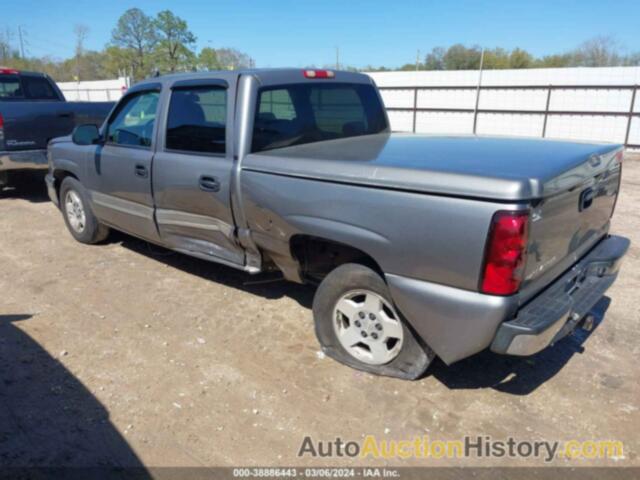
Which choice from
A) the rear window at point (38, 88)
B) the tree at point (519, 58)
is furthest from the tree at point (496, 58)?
the rear window at point (38, 88)

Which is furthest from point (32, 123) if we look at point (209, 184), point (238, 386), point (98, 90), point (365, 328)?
point (98, 90)

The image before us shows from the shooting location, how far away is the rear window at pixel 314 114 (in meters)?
3.78

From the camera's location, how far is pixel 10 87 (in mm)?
9672

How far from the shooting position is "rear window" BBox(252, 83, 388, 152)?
3775mm

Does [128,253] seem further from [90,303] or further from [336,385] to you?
[336,385]

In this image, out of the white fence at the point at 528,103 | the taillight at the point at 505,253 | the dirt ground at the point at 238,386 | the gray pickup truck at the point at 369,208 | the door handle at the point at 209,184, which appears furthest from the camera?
the white fence at the point at 528,103

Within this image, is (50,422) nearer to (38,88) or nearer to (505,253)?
(505,253)

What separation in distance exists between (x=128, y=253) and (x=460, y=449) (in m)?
4.47

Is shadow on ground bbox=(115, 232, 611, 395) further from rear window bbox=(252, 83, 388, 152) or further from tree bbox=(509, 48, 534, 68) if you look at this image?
tree bbox=(509, 48, 534, 68)

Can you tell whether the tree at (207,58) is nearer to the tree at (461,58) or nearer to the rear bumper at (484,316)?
the tree at (461,58)

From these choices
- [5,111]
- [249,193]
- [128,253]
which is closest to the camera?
[249,193]

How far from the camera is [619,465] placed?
8.45 feet

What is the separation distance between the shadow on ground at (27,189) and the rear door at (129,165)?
14.2 ft

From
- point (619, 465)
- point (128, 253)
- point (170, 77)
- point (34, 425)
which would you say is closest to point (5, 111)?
point (128, 253)
